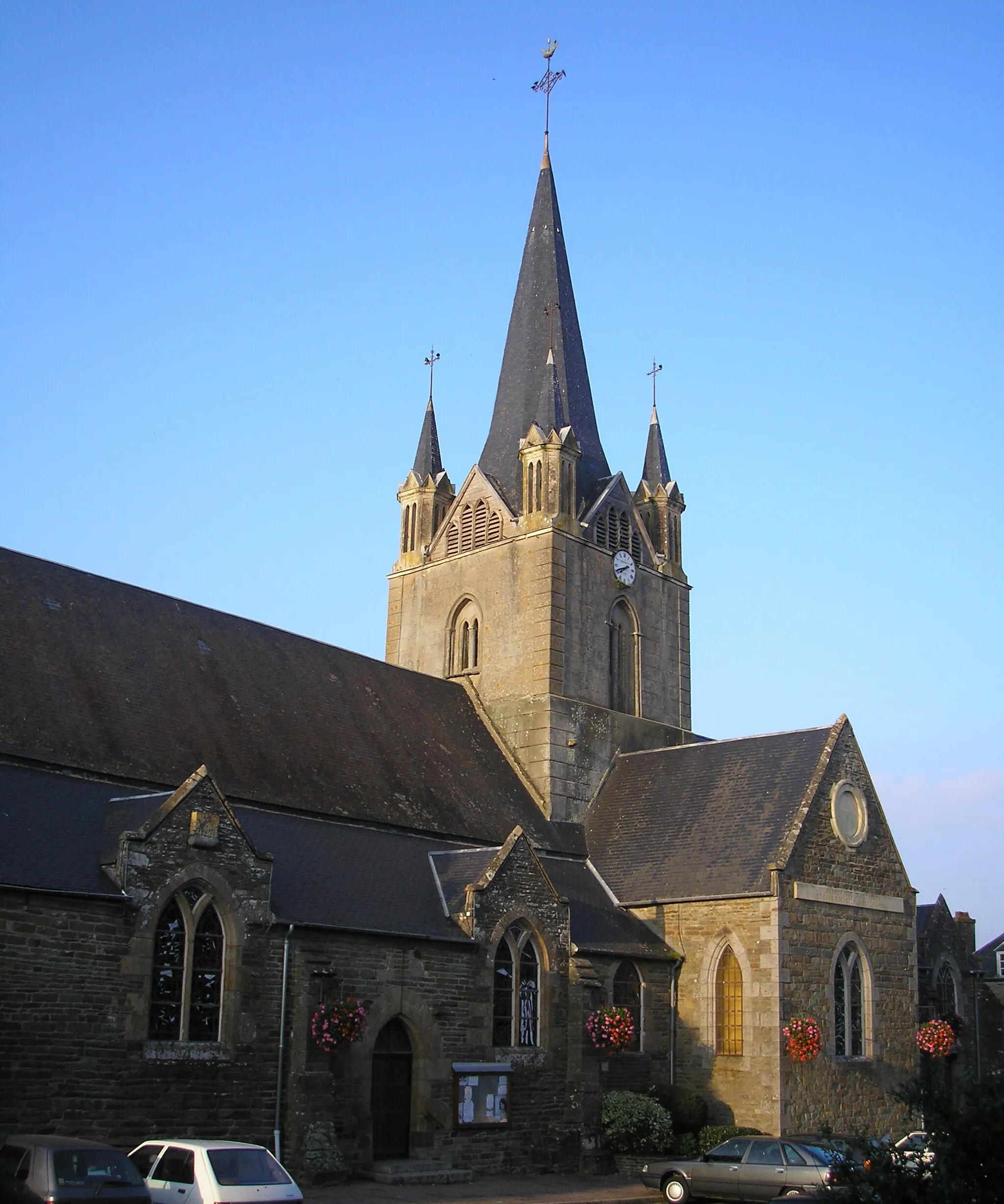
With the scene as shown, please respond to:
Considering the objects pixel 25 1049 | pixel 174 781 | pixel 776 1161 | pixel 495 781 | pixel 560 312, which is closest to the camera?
pixel 25 1049

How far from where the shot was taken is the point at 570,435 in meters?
34.8

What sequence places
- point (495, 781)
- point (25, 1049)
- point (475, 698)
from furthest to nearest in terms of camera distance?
point (475, 698), point (495, 781), point (25, 1049)

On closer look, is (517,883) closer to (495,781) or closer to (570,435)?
(495,781)

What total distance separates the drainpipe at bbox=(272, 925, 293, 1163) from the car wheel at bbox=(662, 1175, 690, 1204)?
597 centimetres

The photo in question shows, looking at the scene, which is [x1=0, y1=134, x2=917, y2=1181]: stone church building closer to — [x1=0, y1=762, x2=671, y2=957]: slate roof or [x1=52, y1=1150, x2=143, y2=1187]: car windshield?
[x1=0, y1=762, x2=671, y2=957]: slate roof

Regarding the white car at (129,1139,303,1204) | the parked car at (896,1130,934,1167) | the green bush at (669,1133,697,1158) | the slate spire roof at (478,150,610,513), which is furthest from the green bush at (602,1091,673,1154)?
the slate spire roof at (478,150,610,513)

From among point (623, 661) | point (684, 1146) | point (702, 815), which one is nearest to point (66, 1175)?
point (684, 1146)

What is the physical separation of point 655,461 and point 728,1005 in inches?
641

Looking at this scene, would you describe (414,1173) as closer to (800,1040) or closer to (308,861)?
(308,861)

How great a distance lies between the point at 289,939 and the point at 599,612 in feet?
52.1

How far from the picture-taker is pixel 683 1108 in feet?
83.9

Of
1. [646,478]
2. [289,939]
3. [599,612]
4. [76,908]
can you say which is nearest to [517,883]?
[289,939]

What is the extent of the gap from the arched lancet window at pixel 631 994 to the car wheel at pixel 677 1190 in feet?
17.7

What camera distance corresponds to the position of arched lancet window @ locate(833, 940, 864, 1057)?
2770cm
